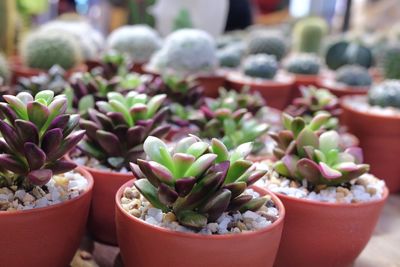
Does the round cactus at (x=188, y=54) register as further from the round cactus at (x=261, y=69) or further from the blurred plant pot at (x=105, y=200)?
the blurred plant pot at (x=105, y=200)

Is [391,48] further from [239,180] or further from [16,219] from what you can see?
[16,219]

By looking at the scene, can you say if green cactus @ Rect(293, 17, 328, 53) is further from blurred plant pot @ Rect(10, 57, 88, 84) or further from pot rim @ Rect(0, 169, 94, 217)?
pot rim @ Rect(0, 169, 94, 217)

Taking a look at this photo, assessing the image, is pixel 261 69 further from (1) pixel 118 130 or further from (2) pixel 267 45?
(1) pixel 118 130

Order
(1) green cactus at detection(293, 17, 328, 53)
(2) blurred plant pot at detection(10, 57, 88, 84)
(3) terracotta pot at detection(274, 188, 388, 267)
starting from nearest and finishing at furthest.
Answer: (3) terracotta pot at detection(274, 188, 388, 267), (2) blurred plant pot at detection(10, 57, 88, 84), (1) green cactus at detection(293, 17, 328, 53)

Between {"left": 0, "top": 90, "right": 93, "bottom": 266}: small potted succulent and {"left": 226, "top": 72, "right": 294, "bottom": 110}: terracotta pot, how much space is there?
92 centimetres

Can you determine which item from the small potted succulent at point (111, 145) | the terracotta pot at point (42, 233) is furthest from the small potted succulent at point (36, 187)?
the small potted succulent at point (111, 145)

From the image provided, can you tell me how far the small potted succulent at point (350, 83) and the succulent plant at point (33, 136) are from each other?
3.58 feet

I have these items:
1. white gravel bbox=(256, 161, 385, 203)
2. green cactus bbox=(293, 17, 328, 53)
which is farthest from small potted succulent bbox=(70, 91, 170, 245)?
green cactus bbox=(293, 17, 328, 53)

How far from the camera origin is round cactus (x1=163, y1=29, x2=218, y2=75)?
5.36ft

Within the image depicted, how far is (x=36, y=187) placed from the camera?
0.70 m

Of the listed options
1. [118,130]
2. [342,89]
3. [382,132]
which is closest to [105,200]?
[118,130]

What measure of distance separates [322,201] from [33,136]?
444mm

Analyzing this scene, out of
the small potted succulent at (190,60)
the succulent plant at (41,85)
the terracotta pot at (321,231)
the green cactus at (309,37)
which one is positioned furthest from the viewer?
the green cactus at (309,37)

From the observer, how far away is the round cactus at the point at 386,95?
134 centimetres
